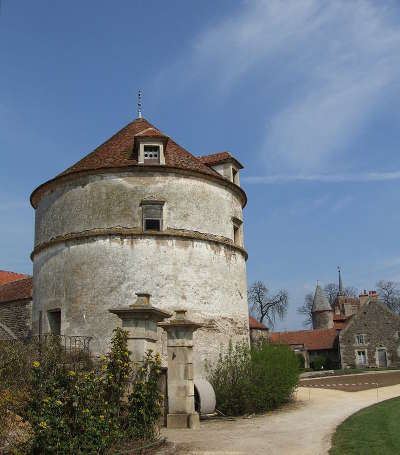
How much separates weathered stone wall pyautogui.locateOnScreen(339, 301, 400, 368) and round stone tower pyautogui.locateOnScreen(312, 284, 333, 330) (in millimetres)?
16514

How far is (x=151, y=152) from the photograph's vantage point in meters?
18.4

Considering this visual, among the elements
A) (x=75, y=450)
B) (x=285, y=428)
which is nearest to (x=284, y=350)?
(x=285, y=428)

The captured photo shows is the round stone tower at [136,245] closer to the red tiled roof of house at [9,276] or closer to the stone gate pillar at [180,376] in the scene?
the stone gate pillar at [180,376]

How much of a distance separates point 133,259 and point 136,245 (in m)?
0.49

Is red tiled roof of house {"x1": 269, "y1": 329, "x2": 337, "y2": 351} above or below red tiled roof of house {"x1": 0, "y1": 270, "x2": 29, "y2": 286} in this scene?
below

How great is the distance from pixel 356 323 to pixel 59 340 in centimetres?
3704

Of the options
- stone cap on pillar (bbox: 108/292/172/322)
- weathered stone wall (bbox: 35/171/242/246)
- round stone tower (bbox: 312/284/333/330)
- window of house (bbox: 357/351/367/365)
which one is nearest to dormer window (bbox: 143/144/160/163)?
weathered stone wall (bbox: 35/171/242/246)

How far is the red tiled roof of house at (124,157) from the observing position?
58.9ft

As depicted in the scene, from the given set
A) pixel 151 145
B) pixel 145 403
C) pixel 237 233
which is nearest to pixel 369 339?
pixel 237 233

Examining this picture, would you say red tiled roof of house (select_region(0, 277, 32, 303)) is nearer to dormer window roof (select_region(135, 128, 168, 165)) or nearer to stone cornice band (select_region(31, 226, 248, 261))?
stone cornice band (select_region(31, 226, 248, 261))

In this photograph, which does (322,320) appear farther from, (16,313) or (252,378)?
(252,378)

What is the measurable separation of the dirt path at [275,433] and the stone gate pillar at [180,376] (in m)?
0.44

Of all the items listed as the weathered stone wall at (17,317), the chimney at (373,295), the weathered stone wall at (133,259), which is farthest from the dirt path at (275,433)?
the chimney at (373,295)

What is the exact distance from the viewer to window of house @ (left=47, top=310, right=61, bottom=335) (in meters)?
17.6
